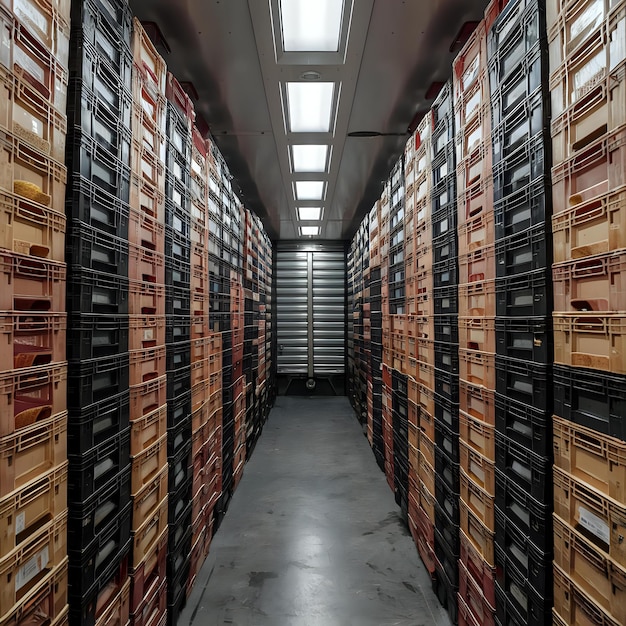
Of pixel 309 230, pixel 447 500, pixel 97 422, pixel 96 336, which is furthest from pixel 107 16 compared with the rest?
pixel 309 230

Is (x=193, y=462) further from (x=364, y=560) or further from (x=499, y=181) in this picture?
(x=499, y=181)

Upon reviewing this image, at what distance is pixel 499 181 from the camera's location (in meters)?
1.95

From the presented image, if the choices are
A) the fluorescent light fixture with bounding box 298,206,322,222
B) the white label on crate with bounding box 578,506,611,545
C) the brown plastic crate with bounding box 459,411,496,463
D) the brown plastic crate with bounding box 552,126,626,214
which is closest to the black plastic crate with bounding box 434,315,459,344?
the brown plastic crate with bounding box 459,411,496,463

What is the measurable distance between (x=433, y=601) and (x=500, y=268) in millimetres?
2210

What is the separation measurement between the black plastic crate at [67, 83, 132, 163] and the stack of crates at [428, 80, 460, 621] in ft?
5.89

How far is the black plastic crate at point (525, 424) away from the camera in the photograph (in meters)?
1.61

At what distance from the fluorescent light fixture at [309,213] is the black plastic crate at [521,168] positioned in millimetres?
5214

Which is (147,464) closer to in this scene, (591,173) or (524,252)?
(524,252)

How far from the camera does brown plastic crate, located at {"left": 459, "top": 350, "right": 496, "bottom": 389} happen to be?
206 centimetres

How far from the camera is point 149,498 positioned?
218 centimetres

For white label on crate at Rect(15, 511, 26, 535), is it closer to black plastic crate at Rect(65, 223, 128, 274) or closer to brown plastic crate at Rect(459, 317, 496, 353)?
black plastic crate at Rect(65, 223, 128, 274)

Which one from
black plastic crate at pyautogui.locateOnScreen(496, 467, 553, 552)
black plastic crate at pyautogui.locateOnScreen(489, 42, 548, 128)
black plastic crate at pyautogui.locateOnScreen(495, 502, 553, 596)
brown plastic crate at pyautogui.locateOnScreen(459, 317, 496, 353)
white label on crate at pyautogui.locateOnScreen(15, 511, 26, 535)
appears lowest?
black plastic crate at pyautogui.locateOnScreen(495, 502, 553, 596)

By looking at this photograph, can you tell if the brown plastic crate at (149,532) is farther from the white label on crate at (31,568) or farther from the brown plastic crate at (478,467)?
the brown plastic crate at (478,467)

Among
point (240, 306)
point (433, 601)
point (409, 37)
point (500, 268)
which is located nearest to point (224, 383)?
point (240, 306)
